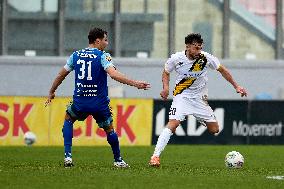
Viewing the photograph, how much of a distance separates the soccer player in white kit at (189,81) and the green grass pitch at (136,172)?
0.74 meters

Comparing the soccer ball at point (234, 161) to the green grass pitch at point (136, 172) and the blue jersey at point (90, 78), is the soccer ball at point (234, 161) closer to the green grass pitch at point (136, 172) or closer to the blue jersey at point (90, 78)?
the green grass pitch at point (136, 172)

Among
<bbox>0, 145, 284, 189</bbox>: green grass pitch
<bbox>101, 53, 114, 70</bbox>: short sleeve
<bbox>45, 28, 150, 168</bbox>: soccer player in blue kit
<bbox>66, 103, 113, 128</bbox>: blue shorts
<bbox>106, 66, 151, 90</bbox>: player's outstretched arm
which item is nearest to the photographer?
<bbox>0, 145, 284, 189</bbox>: green grass pitch

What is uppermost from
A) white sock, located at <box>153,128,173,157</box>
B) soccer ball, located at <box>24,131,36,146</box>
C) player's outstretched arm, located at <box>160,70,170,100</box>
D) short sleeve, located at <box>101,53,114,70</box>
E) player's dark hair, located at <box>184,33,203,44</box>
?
player's dark hair, located at <box>184,33,203,44</box>

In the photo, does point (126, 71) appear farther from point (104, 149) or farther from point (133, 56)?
point (104, 149)

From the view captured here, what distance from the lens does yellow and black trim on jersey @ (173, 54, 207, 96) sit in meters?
15.7

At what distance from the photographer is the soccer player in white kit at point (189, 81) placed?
15414 millimetres

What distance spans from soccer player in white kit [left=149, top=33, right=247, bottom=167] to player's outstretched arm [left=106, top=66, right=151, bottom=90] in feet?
4.15

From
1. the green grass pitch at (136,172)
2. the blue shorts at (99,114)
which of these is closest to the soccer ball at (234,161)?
the green grass pitch at (136,172)

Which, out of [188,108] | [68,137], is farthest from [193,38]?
[68,137]

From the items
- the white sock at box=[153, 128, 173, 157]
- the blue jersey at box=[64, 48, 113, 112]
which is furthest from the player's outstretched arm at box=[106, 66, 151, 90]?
the white sock at box=[153, 128, 173, 157]

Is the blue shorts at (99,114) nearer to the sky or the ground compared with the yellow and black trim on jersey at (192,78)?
nearer to the ground

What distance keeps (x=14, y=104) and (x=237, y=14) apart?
12.0 m

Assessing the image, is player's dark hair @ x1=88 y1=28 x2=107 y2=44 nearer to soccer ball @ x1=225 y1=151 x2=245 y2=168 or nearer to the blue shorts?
the blue shorts

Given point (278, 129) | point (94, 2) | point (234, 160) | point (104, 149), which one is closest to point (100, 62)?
point (234, 160)
